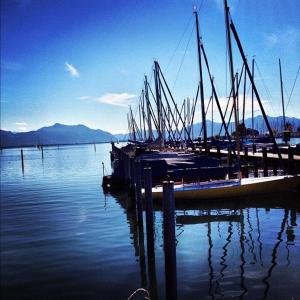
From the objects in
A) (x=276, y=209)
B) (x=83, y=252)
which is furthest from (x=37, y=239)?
(x=276, y=209)

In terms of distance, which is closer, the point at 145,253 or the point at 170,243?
the point at 170,243

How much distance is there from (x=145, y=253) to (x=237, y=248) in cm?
315

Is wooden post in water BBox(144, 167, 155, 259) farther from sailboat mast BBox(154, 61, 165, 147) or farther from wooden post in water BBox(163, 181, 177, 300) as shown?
sailboat mast BBox(154, 61, 165, 147)

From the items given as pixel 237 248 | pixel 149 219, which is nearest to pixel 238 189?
pixel 237 248

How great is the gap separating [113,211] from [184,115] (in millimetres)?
51110

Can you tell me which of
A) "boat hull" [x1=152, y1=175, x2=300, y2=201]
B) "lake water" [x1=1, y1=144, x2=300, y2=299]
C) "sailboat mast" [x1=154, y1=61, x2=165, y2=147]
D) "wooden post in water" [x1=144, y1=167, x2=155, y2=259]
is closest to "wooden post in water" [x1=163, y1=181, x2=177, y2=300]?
"lake water" [x1=1, y1=144, x2=300, y2=299]

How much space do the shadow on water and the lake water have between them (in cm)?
2

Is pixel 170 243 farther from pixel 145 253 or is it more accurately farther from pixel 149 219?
pixel 145 253

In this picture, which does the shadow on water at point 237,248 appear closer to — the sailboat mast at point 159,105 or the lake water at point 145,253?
the lake water at point 145,253

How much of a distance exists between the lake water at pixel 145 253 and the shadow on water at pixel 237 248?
0.08ft

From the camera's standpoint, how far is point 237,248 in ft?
40.0

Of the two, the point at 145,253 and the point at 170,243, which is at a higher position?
the point at 170,243

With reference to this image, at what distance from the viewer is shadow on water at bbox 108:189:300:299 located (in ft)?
29.2

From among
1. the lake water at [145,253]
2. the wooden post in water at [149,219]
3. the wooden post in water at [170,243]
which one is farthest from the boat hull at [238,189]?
the wooden post in water at [170,243]
